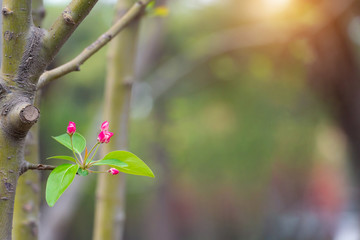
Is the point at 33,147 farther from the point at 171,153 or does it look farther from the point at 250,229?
the point at 250,229

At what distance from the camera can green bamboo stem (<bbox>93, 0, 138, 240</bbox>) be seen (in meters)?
0.68

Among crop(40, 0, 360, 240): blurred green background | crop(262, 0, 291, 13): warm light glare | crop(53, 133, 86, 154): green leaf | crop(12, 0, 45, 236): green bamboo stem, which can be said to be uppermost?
crop(262, 0, 291, 13): warm light glare

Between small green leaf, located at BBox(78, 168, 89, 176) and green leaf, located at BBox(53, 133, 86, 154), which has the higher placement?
green leaf, located at BBox(53, 133, 86, 154)

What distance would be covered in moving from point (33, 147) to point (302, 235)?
15.5 feet

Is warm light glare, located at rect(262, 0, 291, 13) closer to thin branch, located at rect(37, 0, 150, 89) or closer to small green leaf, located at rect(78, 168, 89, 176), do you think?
thin branch, located at rect(37, 0, 150, 89)

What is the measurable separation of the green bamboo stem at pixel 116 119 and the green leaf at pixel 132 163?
35 centimetres

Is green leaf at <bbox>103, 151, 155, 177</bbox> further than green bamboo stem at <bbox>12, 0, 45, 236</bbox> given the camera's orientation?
No

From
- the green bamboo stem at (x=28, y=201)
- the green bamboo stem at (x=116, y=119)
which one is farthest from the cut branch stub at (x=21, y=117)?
the green bamboo stem at (x=116, y=119)

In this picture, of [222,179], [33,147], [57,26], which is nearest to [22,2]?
[57,26]

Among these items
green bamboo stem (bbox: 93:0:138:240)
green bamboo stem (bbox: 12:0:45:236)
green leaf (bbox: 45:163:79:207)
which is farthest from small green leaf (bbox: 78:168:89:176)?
green bamboo stem (bbox: 93:0:138:240)

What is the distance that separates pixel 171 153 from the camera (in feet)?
13.8

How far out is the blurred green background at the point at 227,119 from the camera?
2812 millimetres

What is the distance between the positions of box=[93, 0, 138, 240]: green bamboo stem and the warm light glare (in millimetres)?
1839

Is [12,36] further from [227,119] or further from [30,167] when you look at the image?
[227,119]
